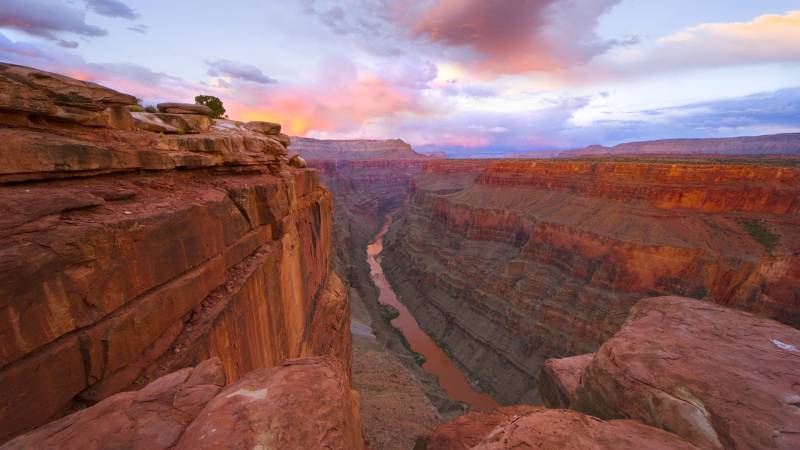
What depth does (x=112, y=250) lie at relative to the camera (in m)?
4.45

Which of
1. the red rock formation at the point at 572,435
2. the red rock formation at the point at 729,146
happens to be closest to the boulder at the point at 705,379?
the red rock formation at the point at 572,435

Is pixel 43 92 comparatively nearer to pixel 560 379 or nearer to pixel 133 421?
pixel 133 421

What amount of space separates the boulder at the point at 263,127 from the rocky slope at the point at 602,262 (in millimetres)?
23734

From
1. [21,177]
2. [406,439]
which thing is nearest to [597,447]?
[21,177]

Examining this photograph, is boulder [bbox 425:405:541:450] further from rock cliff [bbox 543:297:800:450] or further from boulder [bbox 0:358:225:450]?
boulder [bbox 0:358:225:450]

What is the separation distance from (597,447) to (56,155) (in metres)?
7.38

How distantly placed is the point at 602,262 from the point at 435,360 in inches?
658

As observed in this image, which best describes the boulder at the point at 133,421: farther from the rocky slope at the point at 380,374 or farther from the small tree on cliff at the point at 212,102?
the small tree on cliff at the point at 212,102

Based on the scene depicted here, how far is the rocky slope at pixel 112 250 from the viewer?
363cm

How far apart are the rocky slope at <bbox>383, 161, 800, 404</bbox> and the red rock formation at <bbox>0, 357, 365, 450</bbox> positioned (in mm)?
24910

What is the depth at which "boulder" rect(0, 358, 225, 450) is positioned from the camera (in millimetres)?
2861

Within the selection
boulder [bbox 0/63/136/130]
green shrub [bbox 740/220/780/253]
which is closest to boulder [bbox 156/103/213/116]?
boulder [bbox 0/63/136/130]

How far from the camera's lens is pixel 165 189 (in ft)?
20.6

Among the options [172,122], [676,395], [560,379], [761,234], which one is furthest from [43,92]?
[761,234]
